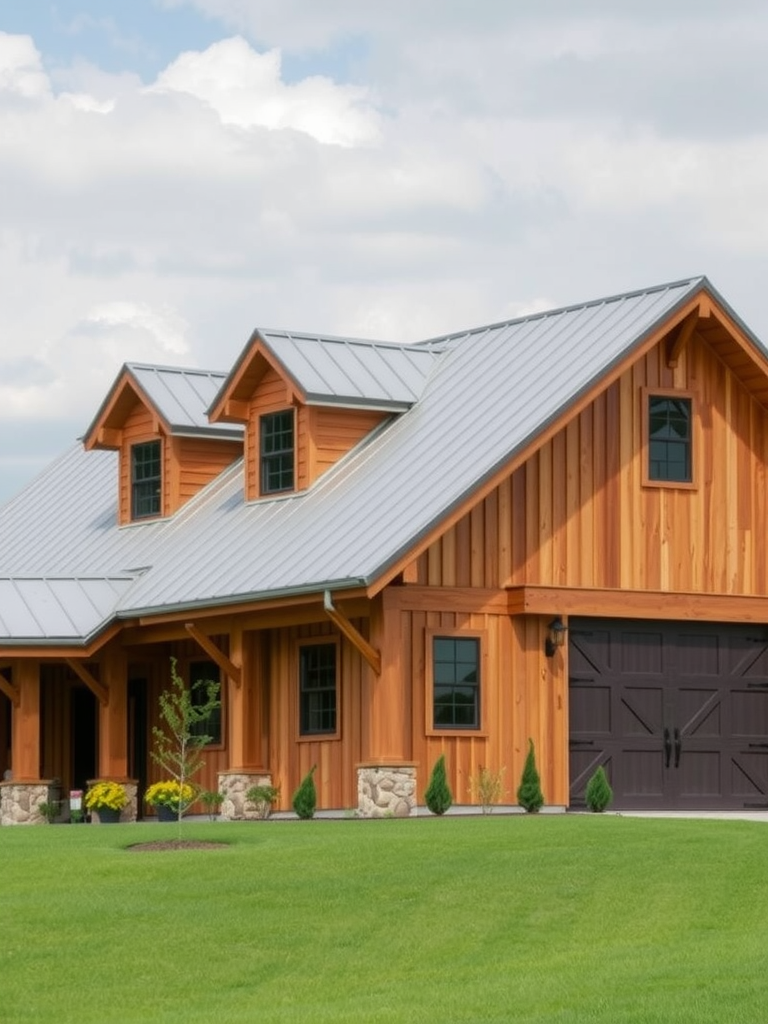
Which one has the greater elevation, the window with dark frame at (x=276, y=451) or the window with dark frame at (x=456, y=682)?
the window with dark frame at (x=276, y=451)

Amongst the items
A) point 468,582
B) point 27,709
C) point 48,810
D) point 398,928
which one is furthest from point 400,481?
point 398,928

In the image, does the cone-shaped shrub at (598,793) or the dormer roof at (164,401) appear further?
the dormer roof at (164,401)

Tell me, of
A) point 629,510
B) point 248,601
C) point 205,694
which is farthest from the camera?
point 205,694

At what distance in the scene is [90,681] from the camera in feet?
108

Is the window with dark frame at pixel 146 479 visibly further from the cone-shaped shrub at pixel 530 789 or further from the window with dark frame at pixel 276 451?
the cone-shaped shrub at pixel 530 789

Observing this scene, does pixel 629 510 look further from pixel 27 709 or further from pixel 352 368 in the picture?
pixel 27 709

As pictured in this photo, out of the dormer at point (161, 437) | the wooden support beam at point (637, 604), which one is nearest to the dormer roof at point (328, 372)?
the dormer at point (161, 437)

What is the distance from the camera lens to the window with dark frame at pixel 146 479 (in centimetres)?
3703

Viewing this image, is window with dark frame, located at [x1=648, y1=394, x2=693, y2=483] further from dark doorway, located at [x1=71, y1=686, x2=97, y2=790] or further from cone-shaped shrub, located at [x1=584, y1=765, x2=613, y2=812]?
dark doorway, located at [x1=71, y1=686, x2=97, y2=790]

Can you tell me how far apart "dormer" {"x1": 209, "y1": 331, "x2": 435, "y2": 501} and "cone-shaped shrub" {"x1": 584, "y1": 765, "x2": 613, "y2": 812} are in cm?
645

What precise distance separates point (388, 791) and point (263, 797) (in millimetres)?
2680

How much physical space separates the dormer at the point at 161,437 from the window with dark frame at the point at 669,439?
8.26m

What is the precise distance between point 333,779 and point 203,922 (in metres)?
10.6

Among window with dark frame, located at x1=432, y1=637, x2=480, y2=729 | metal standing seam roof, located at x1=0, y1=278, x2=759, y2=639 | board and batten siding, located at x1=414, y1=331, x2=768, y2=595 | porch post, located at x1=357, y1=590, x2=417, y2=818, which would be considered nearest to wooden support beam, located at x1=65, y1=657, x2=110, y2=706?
metal standing seam roof, located at x1=0, y1=278, x2=759, y2=639
